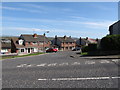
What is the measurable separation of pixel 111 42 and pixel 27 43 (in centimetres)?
5059

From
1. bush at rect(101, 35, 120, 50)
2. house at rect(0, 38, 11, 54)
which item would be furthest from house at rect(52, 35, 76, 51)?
bush at rect(101, 35, 120, 50)

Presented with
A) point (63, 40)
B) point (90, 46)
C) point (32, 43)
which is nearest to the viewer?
point (90, 46)

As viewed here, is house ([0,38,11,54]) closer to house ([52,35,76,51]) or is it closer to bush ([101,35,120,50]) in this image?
house ([52,35,76,51])

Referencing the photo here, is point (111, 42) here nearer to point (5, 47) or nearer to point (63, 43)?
point (5, 47)

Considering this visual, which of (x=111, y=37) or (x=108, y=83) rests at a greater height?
(x=111, y=37)

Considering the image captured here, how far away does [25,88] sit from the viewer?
5.86 metres

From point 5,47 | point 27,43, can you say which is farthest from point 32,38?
point 5,47

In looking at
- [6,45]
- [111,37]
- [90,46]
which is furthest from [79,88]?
[6,45]

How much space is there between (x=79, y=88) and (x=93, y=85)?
2.06 feet

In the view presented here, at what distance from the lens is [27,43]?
66.1m

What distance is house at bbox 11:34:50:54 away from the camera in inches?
2470

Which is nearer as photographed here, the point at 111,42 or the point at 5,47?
the point at 111,42

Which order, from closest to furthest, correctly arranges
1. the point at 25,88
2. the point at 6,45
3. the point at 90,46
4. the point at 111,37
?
the point at 25,88
the point at 111,37
the point at 90,46
the point at 6,45

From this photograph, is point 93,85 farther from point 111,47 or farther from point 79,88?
point 111,47
